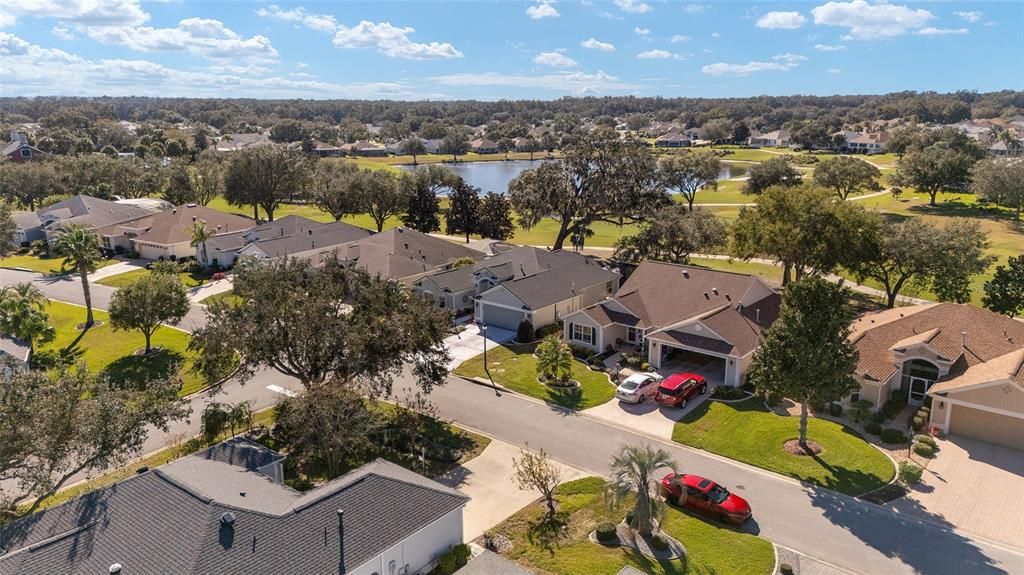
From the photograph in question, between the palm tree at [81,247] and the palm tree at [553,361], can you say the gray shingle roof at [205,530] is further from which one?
the palm tree at [81,247]

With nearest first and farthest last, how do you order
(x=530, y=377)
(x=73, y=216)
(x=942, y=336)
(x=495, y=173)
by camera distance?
(x=942, y=336) < (x=530, y=377) < (x=73, y=216) < (x=495, y=173)

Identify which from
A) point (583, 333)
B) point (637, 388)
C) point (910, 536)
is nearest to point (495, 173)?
point (583, 333)

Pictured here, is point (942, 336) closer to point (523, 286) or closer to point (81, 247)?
point (523, 286)

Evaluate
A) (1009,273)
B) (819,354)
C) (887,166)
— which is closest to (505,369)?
(819,354)

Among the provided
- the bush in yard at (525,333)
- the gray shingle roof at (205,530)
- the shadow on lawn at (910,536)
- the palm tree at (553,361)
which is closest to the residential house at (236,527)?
the gray shingle roof at (205,530)

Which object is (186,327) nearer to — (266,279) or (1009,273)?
(266,279)

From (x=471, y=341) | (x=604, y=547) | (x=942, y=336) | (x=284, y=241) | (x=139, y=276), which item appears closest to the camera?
(x=604, y=547)
